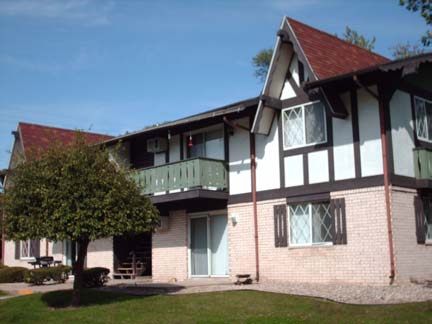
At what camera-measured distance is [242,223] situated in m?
20.0

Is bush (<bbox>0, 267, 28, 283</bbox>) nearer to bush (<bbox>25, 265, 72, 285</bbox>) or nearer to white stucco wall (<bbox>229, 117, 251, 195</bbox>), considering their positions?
bush (<bbox>25, 265, 72, 285</bbox>)

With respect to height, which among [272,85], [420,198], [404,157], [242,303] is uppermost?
[272,85]

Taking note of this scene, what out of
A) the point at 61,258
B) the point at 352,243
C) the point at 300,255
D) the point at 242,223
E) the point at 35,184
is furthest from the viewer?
the point at 61,258

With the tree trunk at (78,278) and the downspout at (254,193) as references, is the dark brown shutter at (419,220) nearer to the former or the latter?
the downspout at (254,193)

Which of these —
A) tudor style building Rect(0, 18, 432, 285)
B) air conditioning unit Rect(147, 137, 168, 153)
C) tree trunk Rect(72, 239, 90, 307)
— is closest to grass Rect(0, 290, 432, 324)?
tree trunk Rect(72, 239, 90, 307)

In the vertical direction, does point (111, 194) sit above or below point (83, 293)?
above

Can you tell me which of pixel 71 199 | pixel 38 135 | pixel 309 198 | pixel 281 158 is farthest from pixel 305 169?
pixel 38 135

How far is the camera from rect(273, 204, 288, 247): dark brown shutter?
18.5 m

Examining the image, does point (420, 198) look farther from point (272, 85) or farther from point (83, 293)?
point (83, 293)

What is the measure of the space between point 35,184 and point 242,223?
7640mm

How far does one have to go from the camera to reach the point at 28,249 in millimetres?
31250

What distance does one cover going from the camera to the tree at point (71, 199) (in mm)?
14508

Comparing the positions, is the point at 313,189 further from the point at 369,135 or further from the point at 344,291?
the point at 344,291

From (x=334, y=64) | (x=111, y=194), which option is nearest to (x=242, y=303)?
(x=111, y=194)
